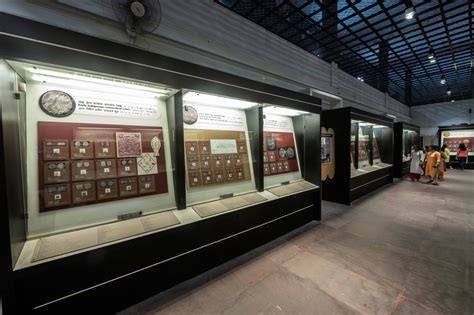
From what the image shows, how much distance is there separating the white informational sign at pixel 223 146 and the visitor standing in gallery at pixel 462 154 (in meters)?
15.5

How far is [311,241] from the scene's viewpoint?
323 cm

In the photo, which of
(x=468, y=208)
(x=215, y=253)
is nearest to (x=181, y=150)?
(x=215, y=253)

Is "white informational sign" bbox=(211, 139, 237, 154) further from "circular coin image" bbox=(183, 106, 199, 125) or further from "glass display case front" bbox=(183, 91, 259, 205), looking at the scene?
"circular coin image" bbox=(183, 106, 199, 125)

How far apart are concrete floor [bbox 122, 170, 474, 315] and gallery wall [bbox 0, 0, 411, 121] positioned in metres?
3.79

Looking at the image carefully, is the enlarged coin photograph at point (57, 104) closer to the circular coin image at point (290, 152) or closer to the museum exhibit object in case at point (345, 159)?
the circular coin image at point (290, 152)

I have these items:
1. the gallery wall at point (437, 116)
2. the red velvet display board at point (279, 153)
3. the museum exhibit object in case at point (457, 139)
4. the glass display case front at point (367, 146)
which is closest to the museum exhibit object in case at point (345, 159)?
the glass display case front at point (367, 146)

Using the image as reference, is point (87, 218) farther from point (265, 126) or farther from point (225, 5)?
point (225, 5)

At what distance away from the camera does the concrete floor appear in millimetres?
1912

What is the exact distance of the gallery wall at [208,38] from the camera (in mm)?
2709

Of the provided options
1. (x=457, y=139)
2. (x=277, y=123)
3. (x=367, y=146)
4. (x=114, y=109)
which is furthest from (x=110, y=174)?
(x=457, y=139)

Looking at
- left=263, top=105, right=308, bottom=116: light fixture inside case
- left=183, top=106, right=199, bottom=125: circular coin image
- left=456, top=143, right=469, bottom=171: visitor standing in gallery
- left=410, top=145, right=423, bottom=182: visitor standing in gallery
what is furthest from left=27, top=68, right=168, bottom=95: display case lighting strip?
left=456, top=143, right=469, bottom=171: visitor standing in gallery

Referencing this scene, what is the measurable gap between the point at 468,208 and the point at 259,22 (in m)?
7.18

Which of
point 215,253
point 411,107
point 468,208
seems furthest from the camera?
point 411,107

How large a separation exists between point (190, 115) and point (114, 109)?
907mm
